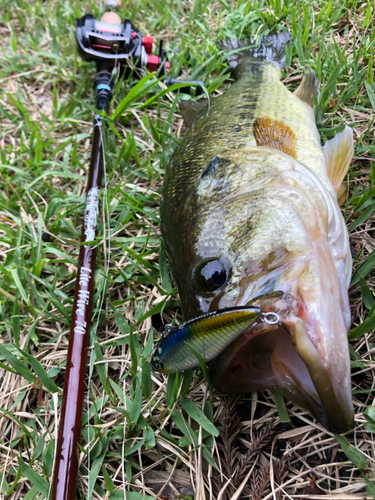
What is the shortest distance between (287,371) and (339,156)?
135cm

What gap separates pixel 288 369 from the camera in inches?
53.4

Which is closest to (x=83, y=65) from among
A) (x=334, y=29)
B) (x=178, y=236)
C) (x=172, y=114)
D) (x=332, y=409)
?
(x=172, y=114)

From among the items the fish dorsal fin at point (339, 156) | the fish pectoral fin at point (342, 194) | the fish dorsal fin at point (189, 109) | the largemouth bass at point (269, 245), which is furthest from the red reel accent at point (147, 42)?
the fish pectoral fin at point (342, 194)

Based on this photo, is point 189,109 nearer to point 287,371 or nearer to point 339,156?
point 339,156

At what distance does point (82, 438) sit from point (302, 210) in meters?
1.58

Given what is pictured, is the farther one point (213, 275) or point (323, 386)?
point (213, 275)

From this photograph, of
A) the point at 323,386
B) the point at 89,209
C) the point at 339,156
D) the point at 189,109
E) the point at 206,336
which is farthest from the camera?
the point at 189,109

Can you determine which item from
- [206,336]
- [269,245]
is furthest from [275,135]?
[206,336]

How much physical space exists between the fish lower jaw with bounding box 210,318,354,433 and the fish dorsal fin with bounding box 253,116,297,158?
113 centimetres

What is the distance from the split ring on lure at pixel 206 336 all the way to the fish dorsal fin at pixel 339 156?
1.21m

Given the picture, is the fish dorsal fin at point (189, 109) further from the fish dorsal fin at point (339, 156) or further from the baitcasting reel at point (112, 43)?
the fish dorsal fin at point (339, 156)

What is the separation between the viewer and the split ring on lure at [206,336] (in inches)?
49.3

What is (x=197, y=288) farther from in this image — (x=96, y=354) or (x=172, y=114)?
(x=172, y=114)

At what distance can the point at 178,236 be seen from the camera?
181 cm
